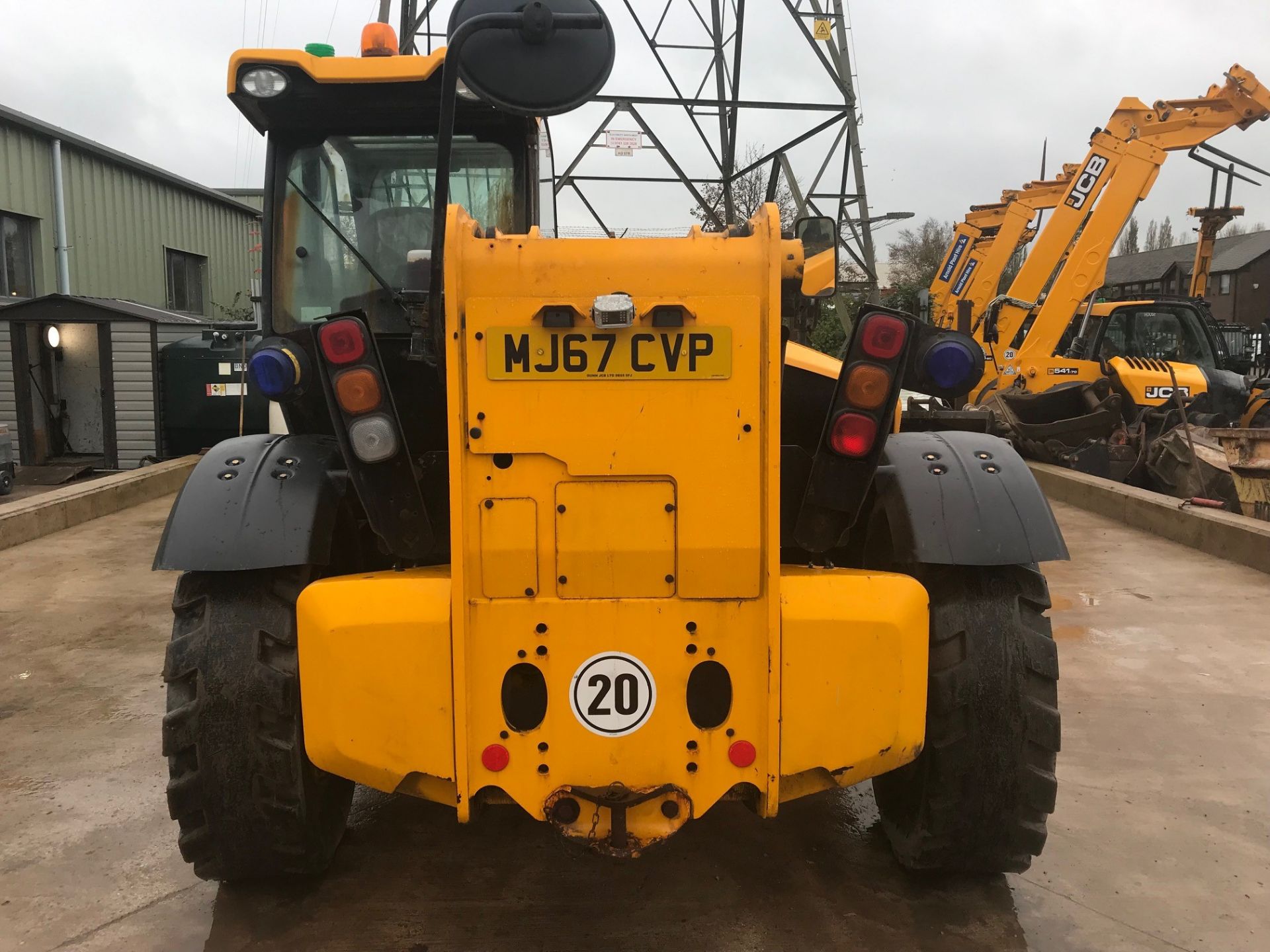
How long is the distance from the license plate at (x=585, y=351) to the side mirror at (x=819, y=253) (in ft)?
1.70

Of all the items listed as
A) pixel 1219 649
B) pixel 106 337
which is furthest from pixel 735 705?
pixel 106 337

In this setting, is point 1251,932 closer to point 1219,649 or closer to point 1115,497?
point 1219,649

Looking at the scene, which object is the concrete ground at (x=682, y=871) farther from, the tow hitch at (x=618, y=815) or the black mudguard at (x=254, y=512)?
the black mudguard at (x=254, y=512)

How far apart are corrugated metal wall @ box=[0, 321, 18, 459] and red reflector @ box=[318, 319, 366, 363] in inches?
472

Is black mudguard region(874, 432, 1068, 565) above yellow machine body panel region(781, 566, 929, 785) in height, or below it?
above

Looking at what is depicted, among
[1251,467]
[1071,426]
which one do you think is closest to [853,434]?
[1251,467]

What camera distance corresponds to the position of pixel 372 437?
2.44 metres

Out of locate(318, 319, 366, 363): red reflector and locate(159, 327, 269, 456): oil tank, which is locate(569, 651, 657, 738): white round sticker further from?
locate(159, 327, 269, 456): oil tank

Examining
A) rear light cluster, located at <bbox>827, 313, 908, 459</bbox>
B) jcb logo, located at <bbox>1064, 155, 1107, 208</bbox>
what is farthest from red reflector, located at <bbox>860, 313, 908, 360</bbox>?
jcb logo, located at <bbox>1064, 155, 1107, 208</bbox>

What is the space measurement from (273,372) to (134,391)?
10935 millimetres

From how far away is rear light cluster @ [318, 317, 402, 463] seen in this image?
241 cm

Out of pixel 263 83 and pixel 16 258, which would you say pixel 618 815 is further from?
pixel 16 258

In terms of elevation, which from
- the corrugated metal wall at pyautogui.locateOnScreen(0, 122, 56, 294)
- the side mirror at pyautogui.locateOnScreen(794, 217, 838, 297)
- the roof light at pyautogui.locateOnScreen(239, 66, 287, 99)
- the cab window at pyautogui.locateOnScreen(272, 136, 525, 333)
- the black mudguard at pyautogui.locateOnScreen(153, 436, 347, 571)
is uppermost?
the corrugated metal wall at pyautogui.locateOnScreen(0, 122, 56, 294)

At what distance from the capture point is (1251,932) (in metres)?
2.69
